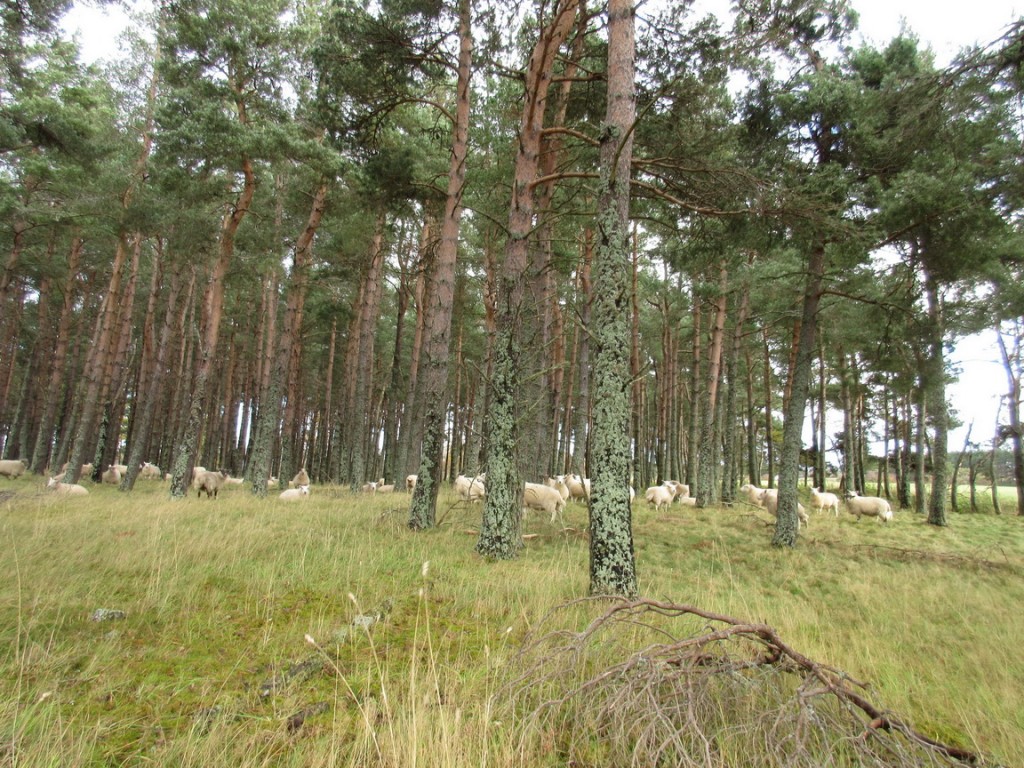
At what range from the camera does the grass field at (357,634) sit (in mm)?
2246

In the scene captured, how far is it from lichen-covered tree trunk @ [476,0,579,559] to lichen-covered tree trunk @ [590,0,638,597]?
1.99 m

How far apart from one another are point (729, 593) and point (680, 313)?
691 inches

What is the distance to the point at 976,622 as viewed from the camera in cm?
541

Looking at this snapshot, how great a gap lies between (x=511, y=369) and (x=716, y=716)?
5.27 metres

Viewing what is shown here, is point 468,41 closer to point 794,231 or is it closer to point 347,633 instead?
point 794,231

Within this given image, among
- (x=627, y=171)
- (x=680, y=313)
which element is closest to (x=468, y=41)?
(x=627, y=171)

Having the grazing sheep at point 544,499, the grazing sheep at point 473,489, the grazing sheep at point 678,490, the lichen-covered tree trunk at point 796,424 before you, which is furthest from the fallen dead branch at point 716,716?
the grazing sheep at point 678,490

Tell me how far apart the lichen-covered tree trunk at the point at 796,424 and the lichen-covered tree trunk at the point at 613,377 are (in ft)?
21.1

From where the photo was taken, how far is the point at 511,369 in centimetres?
723

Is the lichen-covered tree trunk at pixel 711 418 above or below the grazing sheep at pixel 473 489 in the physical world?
above

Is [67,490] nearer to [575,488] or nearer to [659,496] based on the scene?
[575,488]

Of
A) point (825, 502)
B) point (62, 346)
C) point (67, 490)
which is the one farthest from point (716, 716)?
point (62, 346)

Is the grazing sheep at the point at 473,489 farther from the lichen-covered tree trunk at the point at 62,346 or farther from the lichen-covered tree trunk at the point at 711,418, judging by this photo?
the lichen-covered tree trunk at the point at 62,346

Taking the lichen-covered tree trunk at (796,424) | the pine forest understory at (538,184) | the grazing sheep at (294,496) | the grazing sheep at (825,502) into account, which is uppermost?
the pine forest understory at (538,184)
